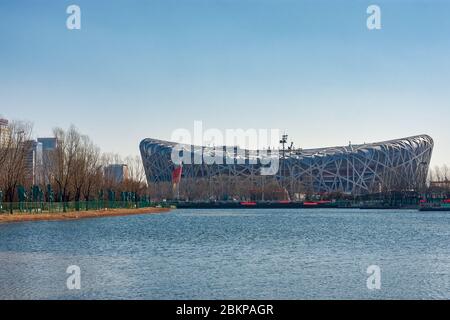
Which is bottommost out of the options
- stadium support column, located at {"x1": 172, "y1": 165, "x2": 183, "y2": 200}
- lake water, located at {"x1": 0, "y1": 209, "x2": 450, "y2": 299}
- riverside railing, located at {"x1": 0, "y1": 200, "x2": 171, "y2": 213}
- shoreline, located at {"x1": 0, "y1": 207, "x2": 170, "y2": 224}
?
lake water, located at {"x1": 0, "y1": 209, "x2": 450, "y2": 299}

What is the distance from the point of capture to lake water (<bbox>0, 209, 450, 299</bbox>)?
61.1ft

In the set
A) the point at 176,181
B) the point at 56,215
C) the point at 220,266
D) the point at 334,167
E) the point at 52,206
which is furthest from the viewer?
the point at 334,167

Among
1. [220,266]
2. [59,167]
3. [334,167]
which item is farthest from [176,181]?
[220,266]

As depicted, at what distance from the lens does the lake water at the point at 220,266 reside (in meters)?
18.6

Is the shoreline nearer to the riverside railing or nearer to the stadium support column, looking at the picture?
the riverside railing

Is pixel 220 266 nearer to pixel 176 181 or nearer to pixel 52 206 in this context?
pixel 52 206

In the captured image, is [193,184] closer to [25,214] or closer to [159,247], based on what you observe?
[25,214]

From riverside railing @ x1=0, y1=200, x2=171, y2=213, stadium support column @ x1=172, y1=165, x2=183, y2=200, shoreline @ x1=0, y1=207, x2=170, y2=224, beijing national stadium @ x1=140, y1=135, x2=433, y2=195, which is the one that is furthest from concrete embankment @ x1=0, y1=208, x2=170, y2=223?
beijing national stadium @ x1=140, y1=135, x2=433, y2=195

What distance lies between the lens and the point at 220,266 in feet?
79.4

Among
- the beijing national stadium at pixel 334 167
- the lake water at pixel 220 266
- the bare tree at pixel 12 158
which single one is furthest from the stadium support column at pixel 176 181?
the lake water at pixel 220 266

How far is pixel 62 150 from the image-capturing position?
6606 cm

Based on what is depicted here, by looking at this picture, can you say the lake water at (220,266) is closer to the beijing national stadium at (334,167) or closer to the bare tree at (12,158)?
the bare tree at (12,158)
